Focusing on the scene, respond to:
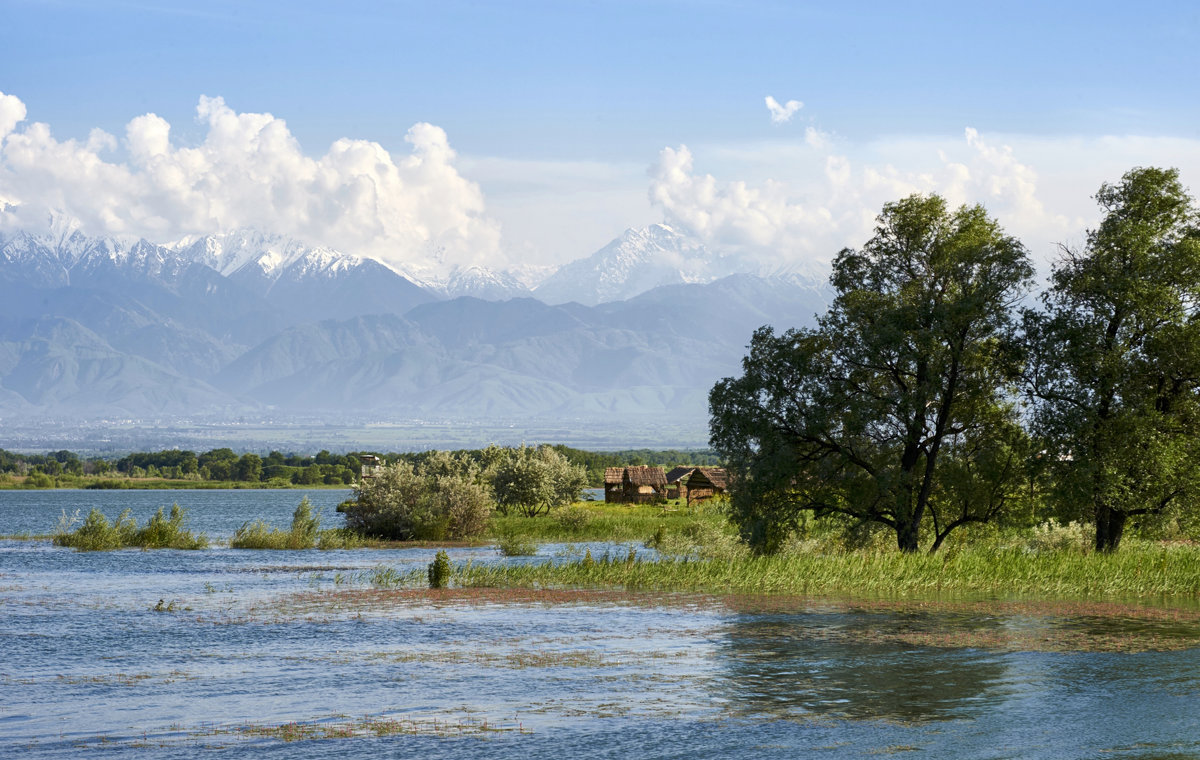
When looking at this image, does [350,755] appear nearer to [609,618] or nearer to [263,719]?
[263,719]

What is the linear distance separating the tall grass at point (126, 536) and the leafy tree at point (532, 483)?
29.0 meters

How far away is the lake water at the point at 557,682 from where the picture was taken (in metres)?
21.9

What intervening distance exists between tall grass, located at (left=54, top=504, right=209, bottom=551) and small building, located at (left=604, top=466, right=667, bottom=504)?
61175 mm

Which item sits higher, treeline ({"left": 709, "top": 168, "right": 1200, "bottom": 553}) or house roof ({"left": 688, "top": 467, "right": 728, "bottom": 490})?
treeline ({"left": 709, "top": 168, "right": 1200, "bottom": 553})

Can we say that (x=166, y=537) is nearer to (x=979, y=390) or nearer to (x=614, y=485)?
(x=979, y=390)

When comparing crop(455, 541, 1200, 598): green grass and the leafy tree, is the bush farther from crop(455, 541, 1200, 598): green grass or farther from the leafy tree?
crop(455, 541, 1200, 598): green grass

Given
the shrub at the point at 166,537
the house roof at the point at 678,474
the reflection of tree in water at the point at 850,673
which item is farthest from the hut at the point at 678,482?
the reflection of tree in water at the point at 850,673

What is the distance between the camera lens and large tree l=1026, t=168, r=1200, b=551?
→ 1754 inches

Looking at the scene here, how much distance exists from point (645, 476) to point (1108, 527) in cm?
8628

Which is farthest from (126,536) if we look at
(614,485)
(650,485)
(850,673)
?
(650,485)

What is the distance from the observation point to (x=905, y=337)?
47.3 m

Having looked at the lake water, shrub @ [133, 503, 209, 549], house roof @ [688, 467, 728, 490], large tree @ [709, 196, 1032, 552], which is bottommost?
shrub @ [133, 503, 209, 549]

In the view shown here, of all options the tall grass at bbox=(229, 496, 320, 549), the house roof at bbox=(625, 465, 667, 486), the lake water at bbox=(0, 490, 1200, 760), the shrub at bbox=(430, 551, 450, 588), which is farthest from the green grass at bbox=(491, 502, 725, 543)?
the lake water at bbox=(0, 490, 1200, 760)

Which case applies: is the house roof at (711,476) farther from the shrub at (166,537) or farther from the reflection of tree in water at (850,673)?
the reflection of tree in water at (850,673)
